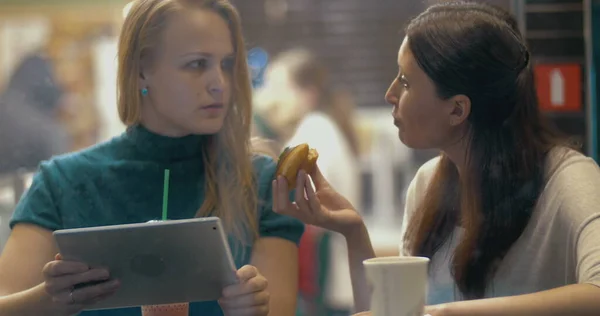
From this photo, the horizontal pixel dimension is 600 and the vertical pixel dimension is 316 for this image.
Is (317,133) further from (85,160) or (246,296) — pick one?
(246,296)

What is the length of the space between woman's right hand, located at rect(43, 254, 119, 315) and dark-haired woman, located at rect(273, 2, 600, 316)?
284 mm

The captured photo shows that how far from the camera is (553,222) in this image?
4.53 feet

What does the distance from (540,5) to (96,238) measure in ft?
3.65

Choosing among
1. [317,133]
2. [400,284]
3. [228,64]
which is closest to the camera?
[400,284]

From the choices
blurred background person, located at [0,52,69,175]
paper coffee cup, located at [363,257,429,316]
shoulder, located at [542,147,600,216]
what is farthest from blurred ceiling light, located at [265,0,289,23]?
paper coffee cup, located at [363,257,429,316]

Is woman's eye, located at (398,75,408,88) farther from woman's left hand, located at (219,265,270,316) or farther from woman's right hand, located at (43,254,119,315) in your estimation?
woman's right hand, located at (43,254,119,315)

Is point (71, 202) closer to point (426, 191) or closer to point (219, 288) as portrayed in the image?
point (219, 288)

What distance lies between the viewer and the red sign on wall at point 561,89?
1923mm

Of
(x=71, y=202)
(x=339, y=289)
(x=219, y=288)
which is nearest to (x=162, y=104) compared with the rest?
(x=71, y=202)

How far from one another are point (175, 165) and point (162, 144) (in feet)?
0.13

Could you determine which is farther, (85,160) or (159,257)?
(85,160)

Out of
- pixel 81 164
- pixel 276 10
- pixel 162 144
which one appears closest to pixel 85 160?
pixel 81 164

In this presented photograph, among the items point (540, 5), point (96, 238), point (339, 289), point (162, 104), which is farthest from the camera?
point (540, 5)

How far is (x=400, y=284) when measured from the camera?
42.3 inches
